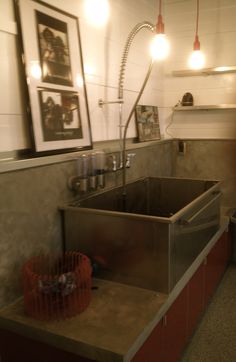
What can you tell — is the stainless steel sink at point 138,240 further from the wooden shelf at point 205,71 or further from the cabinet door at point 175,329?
the wooden shelf at point 205,71

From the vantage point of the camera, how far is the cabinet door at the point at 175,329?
1.46 meters

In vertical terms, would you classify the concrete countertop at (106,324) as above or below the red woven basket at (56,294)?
below

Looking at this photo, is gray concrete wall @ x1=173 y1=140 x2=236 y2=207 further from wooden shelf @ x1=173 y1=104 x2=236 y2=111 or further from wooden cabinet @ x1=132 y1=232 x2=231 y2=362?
wooden cabinet @ x1=132 y1=232 x2=231 y2=362

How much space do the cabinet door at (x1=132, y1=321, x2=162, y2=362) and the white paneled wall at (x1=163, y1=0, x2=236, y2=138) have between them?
2.11 metres

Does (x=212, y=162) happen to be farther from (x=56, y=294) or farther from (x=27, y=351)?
(x=27, y=351)

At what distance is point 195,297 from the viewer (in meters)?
1.88

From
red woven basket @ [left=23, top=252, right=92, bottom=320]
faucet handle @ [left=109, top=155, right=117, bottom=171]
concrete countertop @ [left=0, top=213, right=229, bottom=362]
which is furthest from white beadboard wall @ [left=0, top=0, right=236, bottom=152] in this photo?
concrete countertop @ [left=0, top=213, right=229, bottom=362]

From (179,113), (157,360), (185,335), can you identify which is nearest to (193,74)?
(179,113)

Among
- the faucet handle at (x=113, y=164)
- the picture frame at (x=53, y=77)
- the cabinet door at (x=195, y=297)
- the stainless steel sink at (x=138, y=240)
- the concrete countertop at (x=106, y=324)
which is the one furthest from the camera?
the faucet handle at (x=113, y=164)

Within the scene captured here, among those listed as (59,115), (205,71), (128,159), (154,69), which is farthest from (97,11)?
(205,71)

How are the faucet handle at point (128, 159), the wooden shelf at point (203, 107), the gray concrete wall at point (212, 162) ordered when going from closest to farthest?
1. the faucet handle at point (128, 159)
2. the wooden shelf at point (203, 107)
3. the gray concrete wall at point (212, 162)

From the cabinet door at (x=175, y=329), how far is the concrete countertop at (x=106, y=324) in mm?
81

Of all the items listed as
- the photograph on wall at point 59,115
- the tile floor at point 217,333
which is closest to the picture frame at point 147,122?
the photograph on wall at point 59,115

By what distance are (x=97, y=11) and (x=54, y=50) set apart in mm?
566
